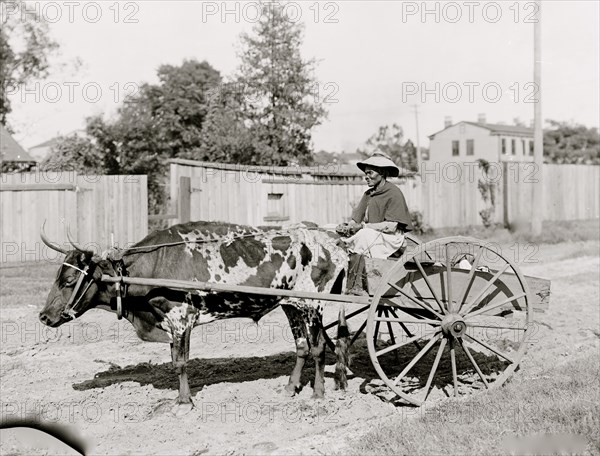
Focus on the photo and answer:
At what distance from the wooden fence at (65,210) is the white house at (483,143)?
5223 centimetres

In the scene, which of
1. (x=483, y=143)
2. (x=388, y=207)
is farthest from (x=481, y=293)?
(x=483, y=143)

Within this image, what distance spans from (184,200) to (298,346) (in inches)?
440

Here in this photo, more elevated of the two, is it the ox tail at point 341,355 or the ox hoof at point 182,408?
the ox tail at point 341,355

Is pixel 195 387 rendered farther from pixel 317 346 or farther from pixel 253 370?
pixel 317 346

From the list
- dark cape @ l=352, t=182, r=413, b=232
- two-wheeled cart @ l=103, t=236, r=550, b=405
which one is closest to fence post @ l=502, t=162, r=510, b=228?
two-wheeled cart @ l=103, t=236, r=550, b=405

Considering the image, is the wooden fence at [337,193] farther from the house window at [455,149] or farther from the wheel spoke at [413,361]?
the house window at [455,149]

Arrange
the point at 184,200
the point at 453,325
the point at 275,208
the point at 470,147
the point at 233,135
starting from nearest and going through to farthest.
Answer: the point at 453,325 → the point at 184,200 → the point at 275,208 → the point at 233,135 → the point at 470,147

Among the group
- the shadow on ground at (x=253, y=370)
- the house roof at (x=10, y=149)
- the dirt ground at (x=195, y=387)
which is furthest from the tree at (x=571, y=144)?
the shadow on ground at (x=253, y=370)

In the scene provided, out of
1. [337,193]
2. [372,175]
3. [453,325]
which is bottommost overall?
[453,325]

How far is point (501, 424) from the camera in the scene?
5906mm

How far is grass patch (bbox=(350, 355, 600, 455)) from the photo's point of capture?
5.43 metres

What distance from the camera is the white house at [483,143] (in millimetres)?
66375

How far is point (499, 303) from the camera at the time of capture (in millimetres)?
7254

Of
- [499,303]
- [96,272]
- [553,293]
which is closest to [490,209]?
[553,293]
